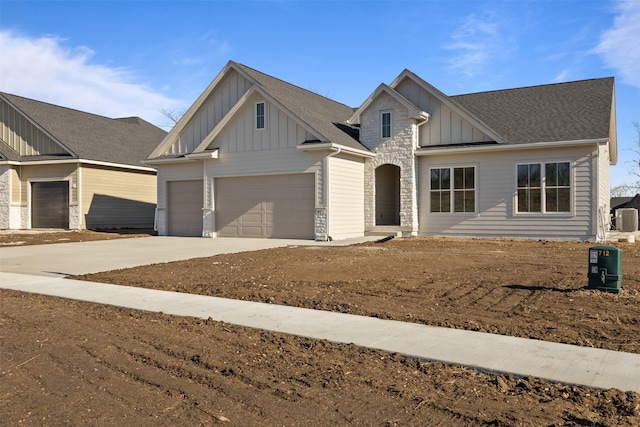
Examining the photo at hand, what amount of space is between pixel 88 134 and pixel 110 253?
649 inches

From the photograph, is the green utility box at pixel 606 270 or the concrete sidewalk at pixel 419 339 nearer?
the concrete sidewalk at pixel 419 339

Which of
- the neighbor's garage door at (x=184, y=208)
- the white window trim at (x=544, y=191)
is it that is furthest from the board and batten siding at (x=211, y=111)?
the white window trim at (x=544, y=191)

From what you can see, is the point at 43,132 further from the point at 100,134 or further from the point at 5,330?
the point at 5,330

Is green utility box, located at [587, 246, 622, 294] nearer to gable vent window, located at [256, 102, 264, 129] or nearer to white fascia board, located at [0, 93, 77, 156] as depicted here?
gable vent window, located at [256, 102, 264, 129]

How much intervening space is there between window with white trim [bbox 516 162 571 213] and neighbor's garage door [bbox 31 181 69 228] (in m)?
21.8

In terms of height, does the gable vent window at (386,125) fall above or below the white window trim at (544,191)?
above

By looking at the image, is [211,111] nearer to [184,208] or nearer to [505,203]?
[184,208]

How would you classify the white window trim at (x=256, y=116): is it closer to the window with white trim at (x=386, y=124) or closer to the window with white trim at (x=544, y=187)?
the window with white trim at (x=386, y=124)

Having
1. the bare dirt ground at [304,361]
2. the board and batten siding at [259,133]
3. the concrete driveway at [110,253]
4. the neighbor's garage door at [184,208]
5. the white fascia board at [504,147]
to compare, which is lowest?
the bare dirt ground at [304,361]

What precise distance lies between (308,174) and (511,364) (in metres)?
16.4

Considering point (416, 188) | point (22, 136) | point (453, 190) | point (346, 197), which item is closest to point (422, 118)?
point (416, 188)

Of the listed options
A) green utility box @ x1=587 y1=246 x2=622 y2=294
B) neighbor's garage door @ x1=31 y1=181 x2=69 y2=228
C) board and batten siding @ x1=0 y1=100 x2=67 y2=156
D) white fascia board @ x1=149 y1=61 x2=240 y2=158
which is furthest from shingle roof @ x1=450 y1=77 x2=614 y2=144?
board and batten siding @ x1=0 y1=100 x2=67 y2=156

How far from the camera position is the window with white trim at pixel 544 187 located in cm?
1928

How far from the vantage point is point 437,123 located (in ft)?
71.7
